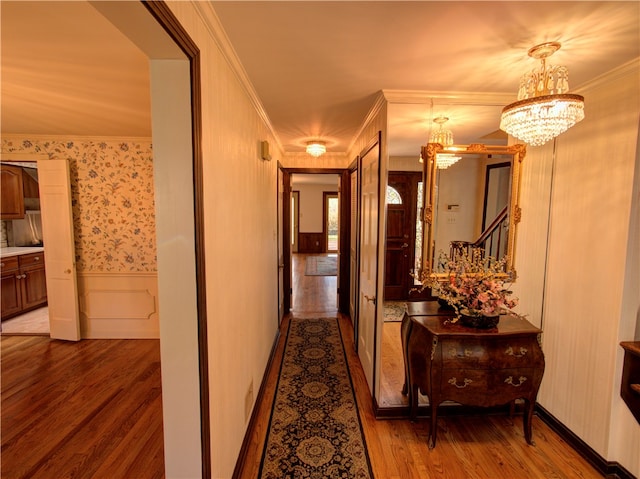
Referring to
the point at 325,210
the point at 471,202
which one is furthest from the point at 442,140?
the point at 325,210

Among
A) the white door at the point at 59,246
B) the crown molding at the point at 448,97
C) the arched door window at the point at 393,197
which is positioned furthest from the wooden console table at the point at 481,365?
the white door at the point at 59,246

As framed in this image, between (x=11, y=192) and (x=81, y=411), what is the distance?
13.7 feet

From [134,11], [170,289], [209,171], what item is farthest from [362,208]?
[134,11]

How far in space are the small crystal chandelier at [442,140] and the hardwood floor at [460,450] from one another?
200 centimetres

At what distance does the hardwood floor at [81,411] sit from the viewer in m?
1.92

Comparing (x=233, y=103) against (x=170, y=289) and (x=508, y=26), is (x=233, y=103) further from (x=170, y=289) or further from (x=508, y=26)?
(x=508, y=26)

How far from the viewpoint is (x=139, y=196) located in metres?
3.61

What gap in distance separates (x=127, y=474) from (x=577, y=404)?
3.01 meters

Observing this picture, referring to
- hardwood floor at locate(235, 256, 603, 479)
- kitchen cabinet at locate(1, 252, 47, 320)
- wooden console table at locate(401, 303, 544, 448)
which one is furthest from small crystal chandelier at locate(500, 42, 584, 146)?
kitchen cabinet at locate(1, 252, 47, 320)

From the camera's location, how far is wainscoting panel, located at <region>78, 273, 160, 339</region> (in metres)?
3.68

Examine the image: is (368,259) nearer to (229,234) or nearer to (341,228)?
(229,234)

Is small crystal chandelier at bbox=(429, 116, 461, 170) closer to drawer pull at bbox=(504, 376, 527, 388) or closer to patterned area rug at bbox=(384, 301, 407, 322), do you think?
patterned area rug at bbox=(384, 301, 407, 322)

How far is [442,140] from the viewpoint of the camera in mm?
2264

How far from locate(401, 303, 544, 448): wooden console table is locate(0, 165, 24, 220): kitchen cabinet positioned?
6.16m
